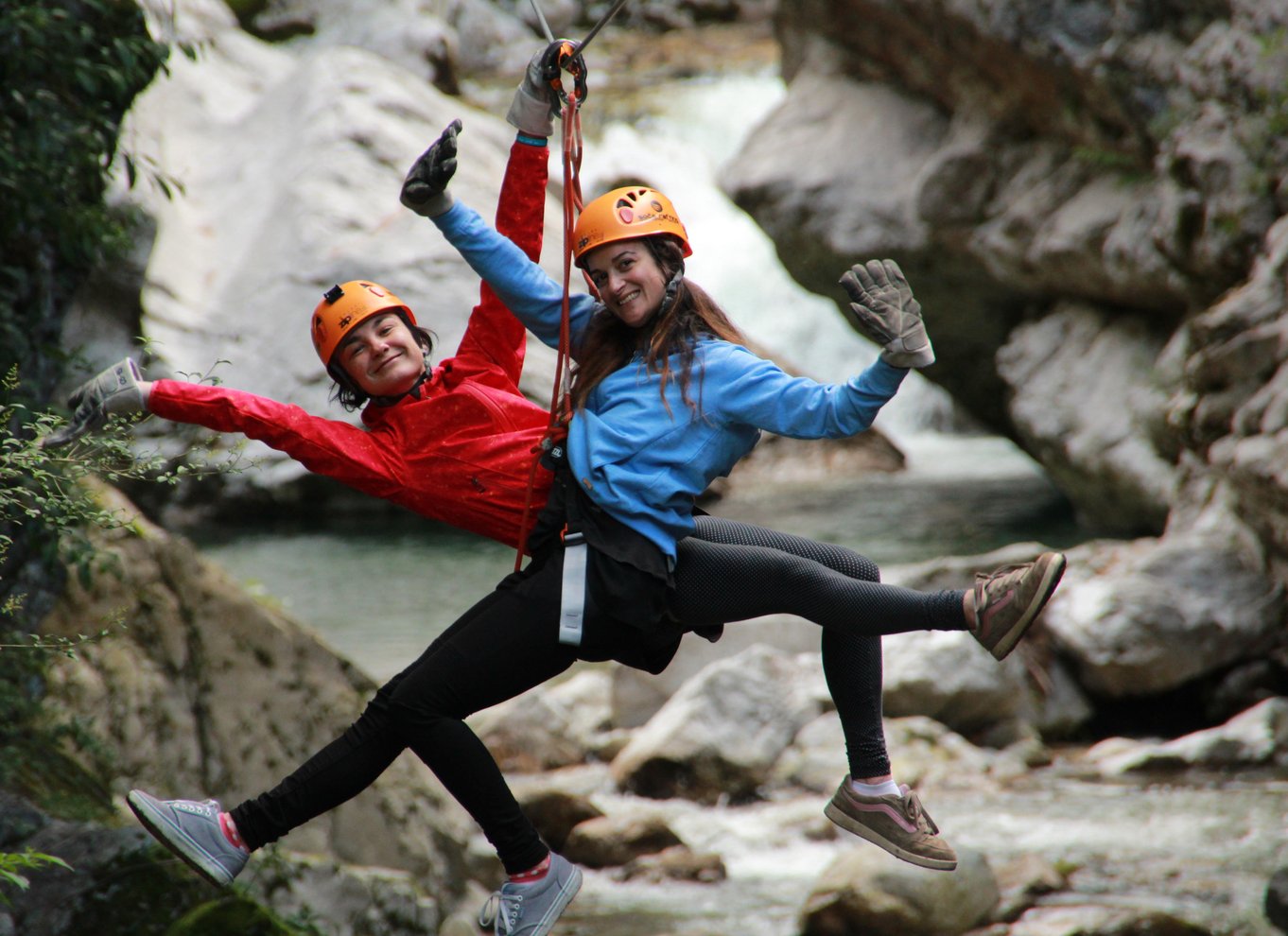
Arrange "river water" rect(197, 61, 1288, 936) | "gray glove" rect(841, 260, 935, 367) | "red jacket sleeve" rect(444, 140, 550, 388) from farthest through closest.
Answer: "river water" rect(197, 61, 1288, 936) → "red jacket sleeve" rect(444, 140, 550, 388) → "gray glove" rect(841, 260, 935, 367)

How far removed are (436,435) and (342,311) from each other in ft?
1.47

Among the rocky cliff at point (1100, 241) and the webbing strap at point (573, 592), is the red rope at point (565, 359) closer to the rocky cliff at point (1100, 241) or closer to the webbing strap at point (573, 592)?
the webbing strap at point (573, 592)

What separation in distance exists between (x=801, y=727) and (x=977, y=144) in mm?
7827

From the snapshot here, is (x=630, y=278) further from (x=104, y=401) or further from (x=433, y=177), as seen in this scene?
(x=104, y=401)

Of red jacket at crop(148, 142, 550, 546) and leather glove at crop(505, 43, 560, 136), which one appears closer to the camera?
red jacket at crop(148, 142, 550, 546)

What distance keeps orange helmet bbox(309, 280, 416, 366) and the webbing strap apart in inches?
35.7

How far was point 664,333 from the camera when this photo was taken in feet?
12.0

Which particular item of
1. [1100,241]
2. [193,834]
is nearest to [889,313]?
[193,834]

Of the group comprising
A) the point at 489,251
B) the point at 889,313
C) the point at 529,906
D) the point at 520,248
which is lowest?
the point at 529,906

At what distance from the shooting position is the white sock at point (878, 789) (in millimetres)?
3844

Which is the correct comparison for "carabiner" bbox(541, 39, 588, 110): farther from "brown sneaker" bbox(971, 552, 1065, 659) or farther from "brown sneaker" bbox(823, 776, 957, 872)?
"brown sneaker" bbox(823, 776, 957, 872)

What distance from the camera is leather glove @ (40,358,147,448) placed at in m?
3.66

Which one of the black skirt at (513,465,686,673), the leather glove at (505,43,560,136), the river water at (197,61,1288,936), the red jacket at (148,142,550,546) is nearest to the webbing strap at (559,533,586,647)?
the black skirt at (513,465,686,673)

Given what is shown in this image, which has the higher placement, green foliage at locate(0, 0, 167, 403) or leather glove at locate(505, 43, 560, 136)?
green foliage at locate(0, 0, 167, 403)
